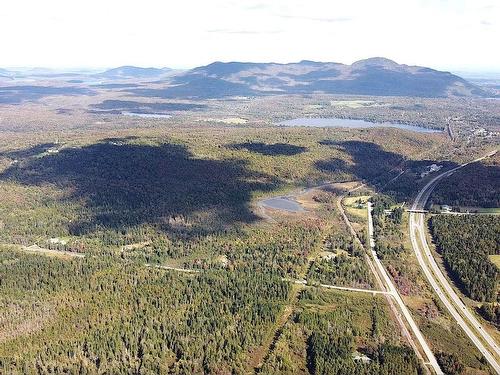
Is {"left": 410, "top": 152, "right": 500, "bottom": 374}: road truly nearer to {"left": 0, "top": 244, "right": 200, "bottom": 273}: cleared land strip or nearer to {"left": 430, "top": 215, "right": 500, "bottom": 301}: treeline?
{"left": 430, "top": 215, "right": 500, "bottom": 301}: treeline

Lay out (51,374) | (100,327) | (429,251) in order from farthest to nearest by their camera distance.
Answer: (429,251) < (100,327) < (51,374)

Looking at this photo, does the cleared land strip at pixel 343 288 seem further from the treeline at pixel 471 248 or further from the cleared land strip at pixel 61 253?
the cleared land strip at pixel 61 253

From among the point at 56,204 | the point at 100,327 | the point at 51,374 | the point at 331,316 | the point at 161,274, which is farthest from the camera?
the point at 56,204

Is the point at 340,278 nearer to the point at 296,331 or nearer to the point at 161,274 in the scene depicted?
the point at 296,331

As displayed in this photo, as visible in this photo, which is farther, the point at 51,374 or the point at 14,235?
the point at 14,235

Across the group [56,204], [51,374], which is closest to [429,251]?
[51,374]

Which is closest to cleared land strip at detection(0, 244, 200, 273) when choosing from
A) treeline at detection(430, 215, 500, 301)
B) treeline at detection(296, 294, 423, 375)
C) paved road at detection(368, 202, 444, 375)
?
treeline at detection(296, 294, 423, 375)
